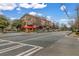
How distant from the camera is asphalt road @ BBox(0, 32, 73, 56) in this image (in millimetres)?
5445

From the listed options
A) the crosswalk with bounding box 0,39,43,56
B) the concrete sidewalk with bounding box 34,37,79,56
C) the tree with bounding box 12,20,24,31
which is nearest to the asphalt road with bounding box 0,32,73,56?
the crosswalk with bounding box 0,39,43,56

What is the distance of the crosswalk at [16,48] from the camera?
212 inches

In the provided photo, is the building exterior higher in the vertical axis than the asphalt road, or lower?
higher

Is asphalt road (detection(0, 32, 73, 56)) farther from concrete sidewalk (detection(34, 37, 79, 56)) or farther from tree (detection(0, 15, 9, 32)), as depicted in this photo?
tree (detection(0, 15, 9, 32))

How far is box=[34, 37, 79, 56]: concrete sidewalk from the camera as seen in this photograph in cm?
539

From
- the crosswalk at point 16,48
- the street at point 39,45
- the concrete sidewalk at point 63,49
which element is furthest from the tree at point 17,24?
the concrete sidewalk at point 63,49

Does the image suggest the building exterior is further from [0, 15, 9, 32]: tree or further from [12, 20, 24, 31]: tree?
[0, 15, 9, 32]: tree

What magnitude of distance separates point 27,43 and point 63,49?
0.85 m

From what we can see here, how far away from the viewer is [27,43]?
577cm

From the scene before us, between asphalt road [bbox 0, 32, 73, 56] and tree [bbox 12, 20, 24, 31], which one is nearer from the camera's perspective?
asphalt road [bbox 0, 32, 73, 56]

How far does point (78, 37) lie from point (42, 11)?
1.17 metres

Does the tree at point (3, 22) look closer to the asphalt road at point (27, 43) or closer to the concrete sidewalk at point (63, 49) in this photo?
the asphalt road at point (27, 43)

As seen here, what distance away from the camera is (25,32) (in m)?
5.89

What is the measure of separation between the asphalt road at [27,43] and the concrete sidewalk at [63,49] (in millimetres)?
104
